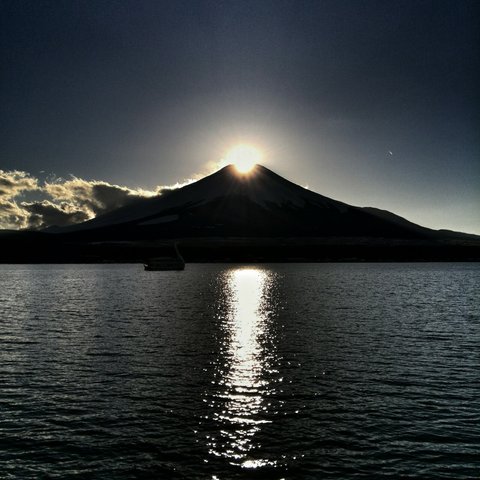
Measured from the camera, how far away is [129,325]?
59.8 metres

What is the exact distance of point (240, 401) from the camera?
2784cm

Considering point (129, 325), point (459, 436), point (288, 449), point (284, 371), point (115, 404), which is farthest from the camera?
point (129, 325)

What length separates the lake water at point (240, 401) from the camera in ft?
64.1

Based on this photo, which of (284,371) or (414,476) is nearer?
→ (414,476)

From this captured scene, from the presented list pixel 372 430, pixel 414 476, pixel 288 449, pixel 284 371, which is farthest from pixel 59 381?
pixel 414 476

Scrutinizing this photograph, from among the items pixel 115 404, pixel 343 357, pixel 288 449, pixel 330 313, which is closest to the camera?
pixel 288 449

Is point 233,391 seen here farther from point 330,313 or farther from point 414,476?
point 330,313

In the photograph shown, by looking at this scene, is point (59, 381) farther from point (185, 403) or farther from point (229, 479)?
point (229, 479)

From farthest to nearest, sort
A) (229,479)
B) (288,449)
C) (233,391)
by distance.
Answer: (233,391)
(288,449)
(229,479)

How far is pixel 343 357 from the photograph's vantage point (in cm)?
3997

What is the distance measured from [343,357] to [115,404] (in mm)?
19665

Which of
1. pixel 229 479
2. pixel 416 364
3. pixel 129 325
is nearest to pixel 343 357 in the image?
pixel 416 364

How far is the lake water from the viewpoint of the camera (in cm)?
1953

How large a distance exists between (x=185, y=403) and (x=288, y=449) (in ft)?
26.8
